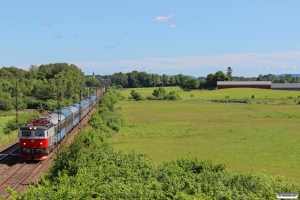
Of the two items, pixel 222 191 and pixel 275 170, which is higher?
pixel 222 191

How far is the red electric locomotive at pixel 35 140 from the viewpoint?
3491 centimetres

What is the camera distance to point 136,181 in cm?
1941

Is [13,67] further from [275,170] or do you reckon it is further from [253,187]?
[253,187]

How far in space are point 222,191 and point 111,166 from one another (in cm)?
716

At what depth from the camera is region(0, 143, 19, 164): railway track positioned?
124 feet

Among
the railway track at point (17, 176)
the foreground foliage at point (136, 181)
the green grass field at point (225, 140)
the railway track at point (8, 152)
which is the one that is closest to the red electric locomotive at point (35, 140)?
the railway track at point (17, 176)

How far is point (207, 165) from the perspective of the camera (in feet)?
83.5

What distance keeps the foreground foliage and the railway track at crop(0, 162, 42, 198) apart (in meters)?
3.92

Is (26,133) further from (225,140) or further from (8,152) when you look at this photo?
(225,140)

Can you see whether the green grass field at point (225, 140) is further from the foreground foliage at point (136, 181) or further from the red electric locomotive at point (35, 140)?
the red electric locomotive at point (35, 140)

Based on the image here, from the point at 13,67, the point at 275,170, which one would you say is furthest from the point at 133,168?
the point at 13,67

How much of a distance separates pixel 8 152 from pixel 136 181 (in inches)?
1041

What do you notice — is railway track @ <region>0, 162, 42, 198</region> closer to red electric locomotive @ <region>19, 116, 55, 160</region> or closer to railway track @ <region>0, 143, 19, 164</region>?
red electric locomotive @ <region>19, 116, 55, 160</region>

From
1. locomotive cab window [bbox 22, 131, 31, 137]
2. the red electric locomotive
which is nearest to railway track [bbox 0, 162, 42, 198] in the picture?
the red electric locomotive
